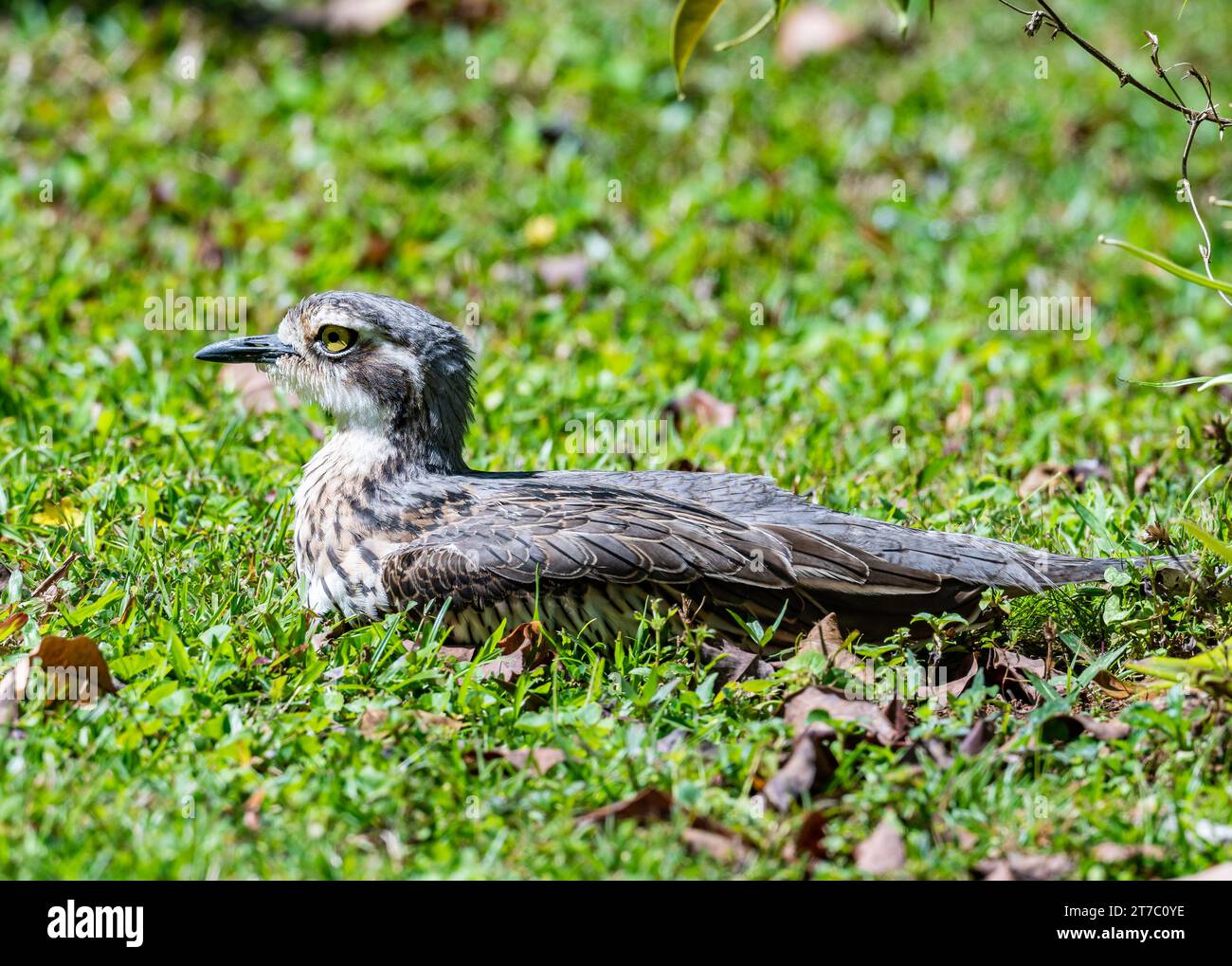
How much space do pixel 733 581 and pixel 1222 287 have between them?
1.67m

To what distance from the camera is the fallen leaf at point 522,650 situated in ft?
15.3

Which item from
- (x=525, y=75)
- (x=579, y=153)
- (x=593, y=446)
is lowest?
(x=593, y=446)

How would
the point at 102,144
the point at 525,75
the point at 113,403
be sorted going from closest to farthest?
the point at 113,403 < the point at 102,144 < the point at 525,75

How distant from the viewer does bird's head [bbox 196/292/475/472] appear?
544 centimetres

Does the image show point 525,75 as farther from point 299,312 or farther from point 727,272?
point 299,312

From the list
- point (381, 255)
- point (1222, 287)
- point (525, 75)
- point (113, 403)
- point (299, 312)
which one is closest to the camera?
point (1222, 287)

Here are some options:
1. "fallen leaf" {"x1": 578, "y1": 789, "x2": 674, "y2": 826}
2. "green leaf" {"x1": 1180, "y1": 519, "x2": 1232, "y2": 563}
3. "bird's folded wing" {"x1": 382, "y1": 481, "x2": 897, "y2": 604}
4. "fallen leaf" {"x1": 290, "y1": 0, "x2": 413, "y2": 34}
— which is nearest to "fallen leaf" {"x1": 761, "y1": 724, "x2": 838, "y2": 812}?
"fallen leaf" {"x1": 578, "y1": 789, "x2": 674, "y2": 826}

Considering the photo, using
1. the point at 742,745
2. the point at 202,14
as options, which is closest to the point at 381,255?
the point at 202,14

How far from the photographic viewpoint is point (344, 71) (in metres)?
10.7

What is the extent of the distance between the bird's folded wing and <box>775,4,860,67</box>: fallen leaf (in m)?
6.85

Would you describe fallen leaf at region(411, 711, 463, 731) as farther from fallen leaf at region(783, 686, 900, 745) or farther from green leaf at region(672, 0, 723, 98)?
green leaf at region(672, 0, 723, 98)
